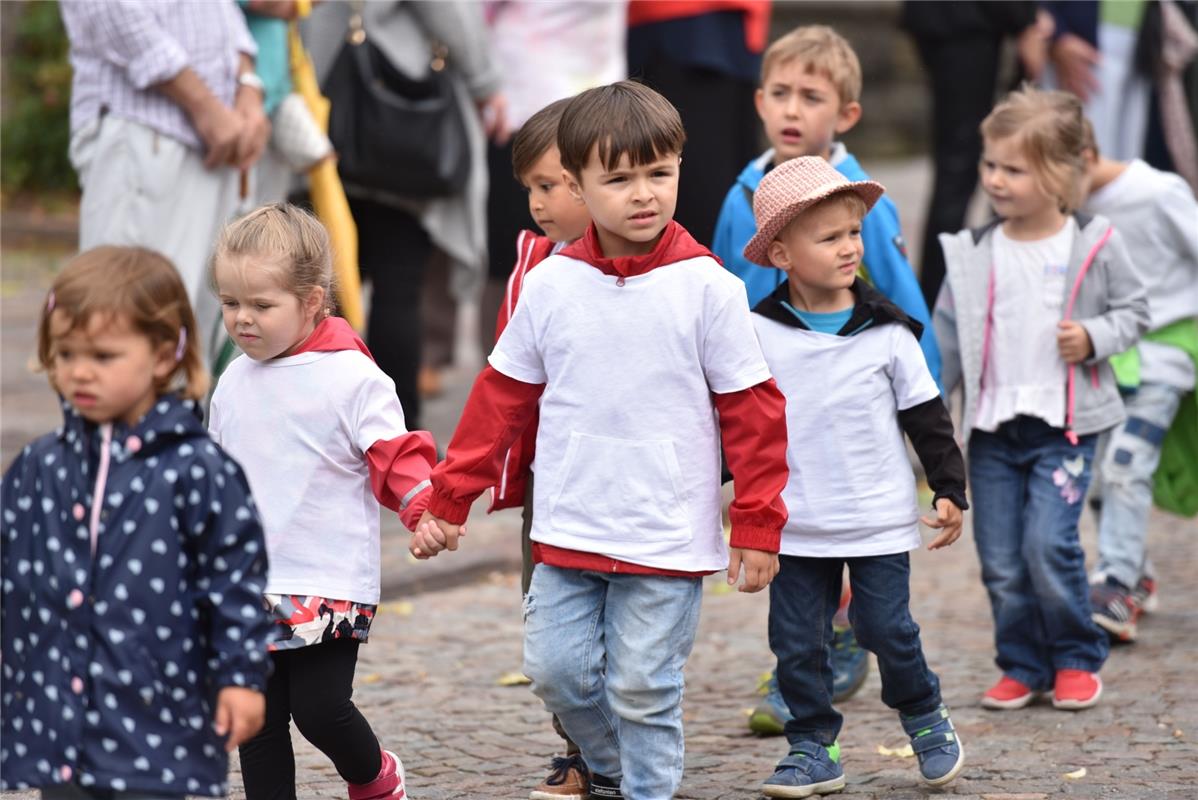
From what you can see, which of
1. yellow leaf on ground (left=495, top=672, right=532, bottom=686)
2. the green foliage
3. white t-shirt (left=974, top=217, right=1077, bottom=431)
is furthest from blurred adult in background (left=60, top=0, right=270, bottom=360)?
the green foliage

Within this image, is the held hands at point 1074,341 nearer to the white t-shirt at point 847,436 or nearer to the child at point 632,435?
the white t-shirt at point 847,436

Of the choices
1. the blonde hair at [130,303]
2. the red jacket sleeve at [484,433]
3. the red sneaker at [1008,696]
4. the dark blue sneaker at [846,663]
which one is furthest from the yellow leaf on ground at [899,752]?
the blonde hair at [130,303]

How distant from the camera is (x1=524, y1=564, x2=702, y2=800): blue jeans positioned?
13.0 feet

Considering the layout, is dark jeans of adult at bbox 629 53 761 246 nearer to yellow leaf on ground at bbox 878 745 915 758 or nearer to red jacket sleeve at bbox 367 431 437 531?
yellow leaf on ground at bbox 878 745 915 758

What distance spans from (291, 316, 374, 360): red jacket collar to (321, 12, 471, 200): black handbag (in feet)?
10.5

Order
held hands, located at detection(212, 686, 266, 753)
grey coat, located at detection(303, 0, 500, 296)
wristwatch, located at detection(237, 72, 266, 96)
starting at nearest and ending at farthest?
held hands, located at detection(212, 686, 266, 753)
wristwatch, located at detection(237, 72, 266, 96)
grey coat, located at detection(303, 0, 500, 296)

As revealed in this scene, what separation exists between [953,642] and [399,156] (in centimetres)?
273

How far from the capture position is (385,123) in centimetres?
718

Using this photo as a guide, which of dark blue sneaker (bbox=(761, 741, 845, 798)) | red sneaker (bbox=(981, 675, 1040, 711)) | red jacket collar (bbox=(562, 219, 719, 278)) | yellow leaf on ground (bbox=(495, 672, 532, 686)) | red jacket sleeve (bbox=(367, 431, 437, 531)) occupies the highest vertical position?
red jacket collar (bbox=(562, 219, 719, 278))

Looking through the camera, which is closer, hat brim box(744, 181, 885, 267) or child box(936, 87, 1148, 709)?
hat brim box(744, 181, 885, 267)

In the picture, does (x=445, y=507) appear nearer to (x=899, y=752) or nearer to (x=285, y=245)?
(x=285, y=245)

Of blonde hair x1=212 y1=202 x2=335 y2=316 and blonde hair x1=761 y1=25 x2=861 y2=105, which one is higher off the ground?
blonde hair x1=761 y1=25 x2=861 y2=105

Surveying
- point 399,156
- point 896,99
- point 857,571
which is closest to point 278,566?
point 857,571

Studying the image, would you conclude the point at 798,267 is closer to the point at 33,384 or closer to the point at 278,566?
the point at 278,566
